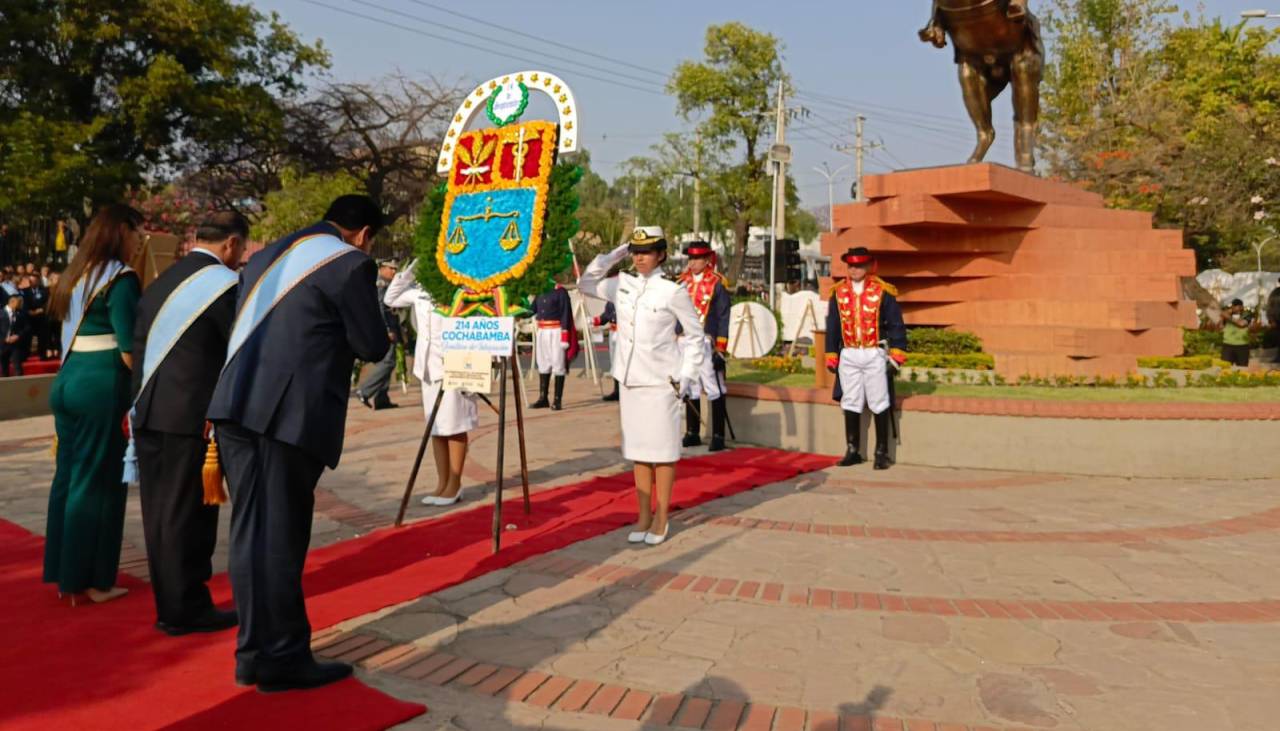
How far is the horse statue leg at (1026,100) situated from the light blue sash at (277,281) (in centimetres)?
994

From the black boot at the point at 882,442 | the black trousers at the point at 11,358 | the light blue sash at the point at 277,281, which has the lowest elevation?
the black boot at the point at 882,442

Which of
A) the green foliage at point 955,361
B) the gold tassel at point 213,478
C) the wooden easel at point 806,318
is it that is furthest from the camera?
the wooden easel at point 806,318

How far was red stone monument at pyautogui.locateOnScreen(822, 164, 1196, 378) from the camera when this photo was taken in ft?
34.8

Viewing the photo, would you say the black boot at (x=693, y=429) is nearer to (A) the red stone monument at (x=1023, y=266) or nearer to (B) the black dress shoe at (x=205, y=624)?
(A) the red stone monument at (x=1023, y=266)

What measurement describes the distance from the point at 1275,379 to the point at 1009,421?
3.96 meters

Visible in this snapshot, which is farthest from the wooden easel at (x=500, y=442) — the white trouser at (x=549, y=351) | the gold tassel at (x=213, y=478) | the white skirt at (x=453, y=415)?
the white trouser at (x=549, y=351)

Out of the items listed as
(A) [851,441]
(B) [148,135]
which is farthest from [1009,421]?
(B) [148,135]

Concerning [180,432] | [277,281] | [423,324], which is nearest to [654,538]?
[423,324]

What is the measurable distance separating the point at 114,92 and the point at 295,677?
69.8ft

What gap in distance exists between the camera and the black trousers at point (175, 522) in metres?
4.34

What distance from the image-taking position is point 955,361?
1082 cm

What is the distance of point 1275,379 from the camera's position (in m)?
10.5

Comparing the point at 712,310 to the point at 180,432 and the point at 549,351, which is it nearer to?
the point at 549,351

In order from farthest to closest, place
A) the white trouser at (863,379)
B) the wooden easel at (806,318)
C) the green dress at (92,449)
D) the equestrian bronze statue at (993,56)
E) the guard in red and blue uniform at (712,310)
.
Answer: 1. the wooden easel at (806,318)
2. the equestrian bronze statue at (993,56)
3. the guard in red and blue uniform at (712,310)
4. the white trouser at (863,379)
5. the green dress at (92,449)
